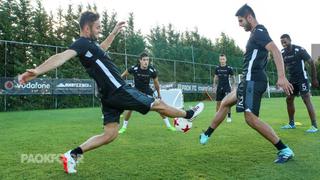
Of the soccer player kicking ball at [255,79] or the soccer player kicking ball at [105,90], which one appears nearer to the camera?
the soccer player kicking ball at [105,90]

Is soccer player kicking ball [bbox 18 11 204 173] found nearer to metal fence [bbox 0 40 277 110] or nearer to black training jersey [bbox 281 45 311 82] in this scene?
black training jersey [bbox 281 45 311 82]

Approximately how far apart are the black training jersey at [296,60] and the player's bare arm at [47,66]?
603 cm

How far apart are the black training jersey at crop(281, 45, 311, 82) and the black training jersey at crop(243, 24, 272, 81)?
153 inches

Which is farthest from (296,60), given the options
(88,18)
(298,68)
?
(88,18)

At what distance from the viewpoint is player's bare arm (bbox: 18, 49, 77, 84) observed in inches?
156

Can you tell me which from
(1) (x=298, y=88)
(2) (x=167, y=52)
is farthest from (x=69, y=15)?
(1) (x=298, y=88)

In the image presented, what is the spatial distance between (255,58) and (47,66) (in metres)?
2.78

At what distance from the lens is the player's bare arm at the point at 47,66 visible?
156 inches

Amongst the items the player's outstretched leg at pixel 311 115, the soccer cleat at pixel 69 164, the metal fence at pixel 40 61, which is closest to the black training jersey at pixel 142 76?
the player's outstretched leg at pixel 311 115

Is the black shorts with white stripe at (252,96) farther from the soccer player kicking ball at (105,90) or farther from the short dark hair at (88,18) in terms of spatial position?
the short dark hair at (88,18)

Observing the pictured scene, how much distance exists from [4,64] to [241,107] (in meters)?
17.3

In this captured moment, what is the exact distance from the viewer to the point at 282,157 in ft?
17.4

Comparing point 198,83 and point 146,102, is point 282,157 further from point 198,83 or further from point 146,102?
point 198,83

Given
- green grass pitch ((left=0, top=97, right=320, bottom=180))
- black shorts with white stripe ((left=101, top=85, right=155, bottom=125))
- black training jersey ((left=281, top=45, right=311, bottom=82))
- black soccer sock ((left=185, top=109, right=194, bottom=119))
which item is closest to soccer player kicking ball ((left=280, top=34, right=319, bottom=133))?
black training jersey ((left=281, top=45, right=311, bottom=82))
